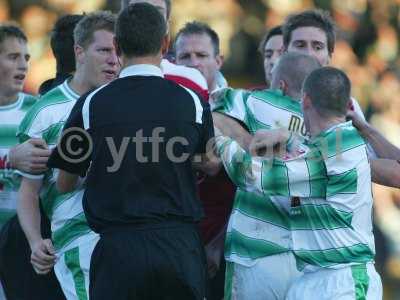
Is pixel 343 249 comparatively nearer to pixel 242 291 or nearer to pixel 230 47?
pixel 242 291

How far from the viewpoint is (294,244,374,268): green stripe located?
679 cm

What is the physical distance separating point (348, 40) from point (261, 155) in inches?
281

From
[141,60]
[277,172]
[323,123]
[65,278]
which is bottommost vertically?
[65,278]

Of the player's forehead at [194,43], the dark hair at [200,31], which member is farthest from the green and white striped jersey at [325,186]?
the dark hair at [200,31]

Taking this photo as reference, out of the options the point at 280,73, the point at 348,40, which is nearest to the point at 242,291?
the point at 280,73

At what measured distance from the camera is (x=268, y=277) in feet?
23.5

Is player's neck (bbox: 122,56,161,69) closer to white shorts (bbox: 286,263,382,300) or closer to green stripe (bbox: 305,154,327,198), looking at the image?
green stripe (bbox: 305,154,327,198)

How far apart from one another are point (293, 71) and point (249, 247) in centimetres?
97

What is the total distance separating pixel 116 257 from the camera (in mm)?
6398

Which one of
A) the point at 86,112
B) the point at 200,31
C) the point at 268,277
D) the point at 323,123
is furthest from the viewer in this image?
the point at 200,31

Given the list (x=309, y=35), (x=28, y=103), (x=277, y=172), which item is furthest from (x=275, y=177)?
(x=28, y=103)

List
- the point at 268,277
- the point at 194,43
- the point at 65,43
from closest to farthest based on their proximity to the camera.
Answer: the point at 268,277
the point at 65,43
the point at 194,43

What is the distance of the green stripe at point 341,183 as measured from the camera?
6.69m

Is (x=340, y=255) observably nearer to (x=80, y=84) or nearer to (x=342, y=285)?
(x=342, y=285)
